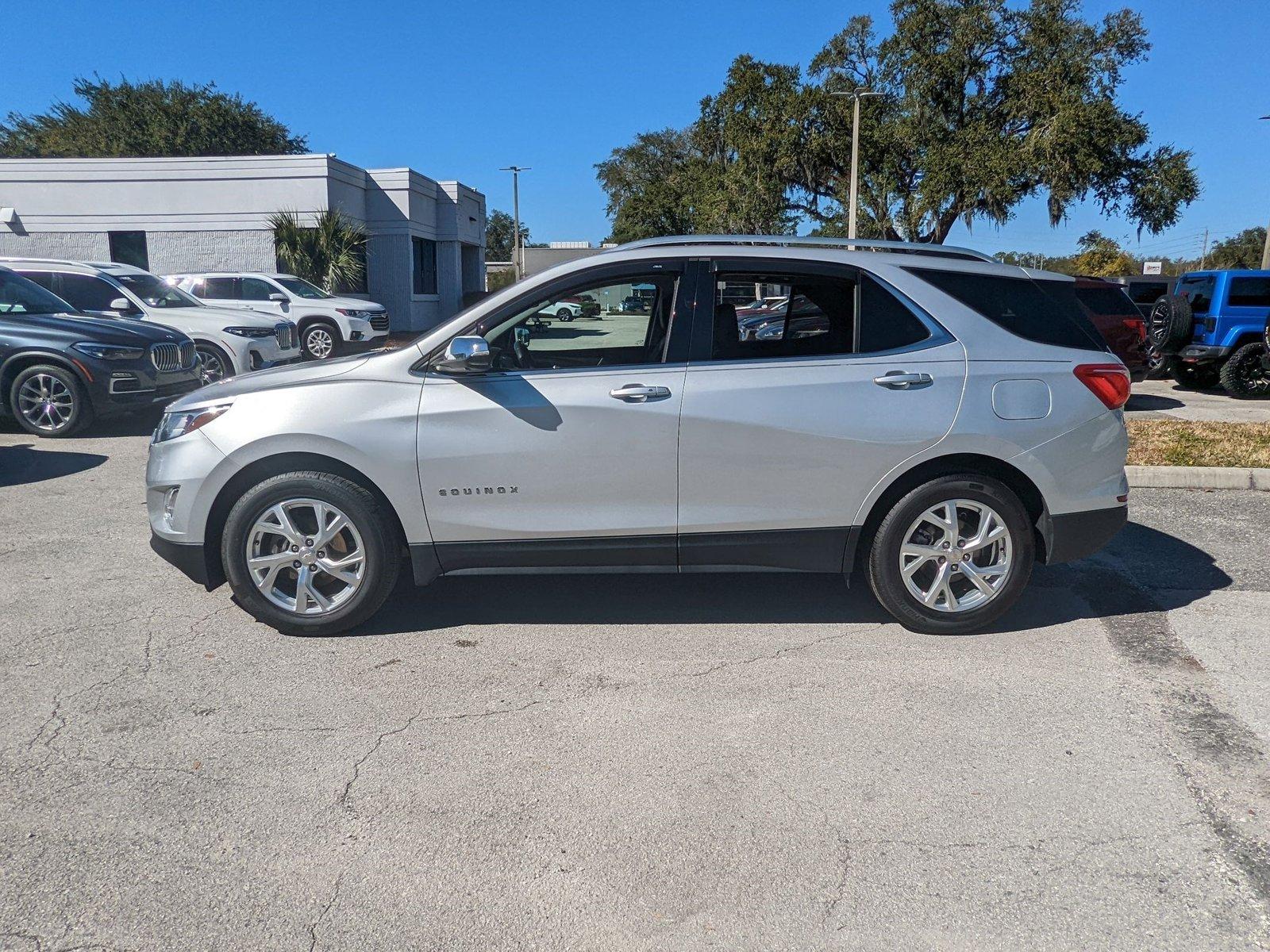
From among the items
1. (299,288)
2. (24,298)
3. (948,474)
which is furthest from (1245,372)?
(299,288)

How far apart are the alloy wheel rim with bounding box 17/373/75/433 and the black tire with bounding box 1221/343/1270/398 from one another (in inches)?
597

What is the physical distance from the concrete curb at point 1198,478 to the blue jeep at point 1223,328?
24.7ft

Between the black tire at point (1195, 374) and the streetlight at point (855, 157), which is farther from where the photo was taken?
the streetlight at point (855, 157)

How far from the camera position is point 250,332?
1390 cm

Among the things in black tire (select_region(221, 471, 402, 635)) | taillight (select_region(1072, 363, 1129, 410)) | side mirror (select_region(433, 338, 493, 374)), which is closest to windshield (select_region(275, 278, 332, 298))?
black tire (select_region(221, 471, 402, 635))

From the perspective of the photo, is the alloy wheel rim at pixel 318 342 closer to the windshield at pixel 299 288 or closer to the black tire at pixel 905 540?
the windshield at pixel 299 288

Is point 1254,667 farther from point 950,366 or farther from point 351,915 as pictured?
point 351,915

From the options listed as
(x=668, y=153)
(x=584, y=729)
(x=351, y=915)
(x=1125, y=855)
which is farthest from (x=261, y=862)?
(x=668, y=153)

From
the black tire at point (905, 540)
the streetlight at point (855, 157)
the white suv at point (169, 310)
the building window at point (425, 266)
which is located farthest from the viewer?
the building window at point (425, 266)

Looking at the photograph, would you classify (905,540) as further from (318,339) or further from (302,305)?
(302,305)

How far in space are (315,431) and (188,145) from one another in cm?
4886

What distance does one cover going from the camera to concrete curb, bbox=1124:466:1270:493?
8.22 metres

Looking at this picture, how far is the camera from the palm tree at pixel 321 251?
2600 centimetres

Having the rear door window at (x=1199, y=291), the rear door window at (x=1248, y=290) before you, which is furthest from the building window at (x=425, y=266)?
the rear door window at (x=1248, y=290)
